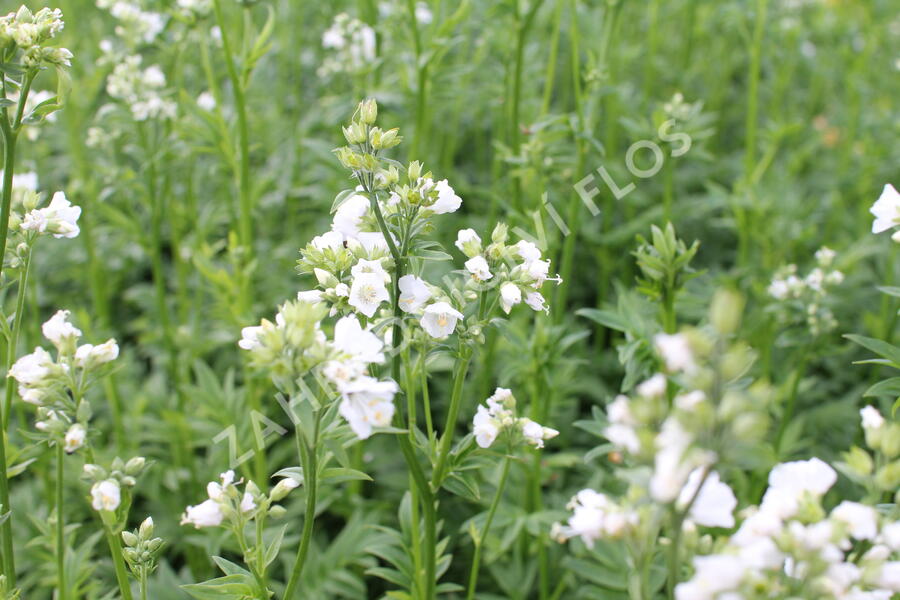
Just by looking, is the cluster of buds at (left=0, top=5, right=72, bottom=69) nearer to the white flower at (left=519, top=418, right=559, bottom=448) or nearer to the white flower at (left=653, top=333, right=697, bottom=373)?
the white flower at (left=519, top=418, right=559, bottom=448)

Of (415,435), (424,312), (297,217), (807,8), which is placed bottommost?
(415,435)

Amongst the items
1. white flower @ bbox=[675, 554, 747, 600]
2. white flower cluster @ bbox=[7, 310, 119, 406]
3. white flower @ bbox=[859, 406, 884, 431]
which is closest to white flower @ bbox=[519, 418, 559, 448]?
white flower @ bbox=[859, 406, 884, 431]

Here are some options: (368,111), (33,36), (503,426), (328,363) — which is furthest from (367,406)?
(33,36)

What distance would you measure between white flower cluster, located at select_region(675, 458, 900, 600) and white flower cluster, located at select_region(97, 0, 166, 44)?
12.0 ft

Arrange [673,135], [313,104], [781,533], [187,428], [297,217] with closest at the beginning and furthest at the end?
[781,533] < [673,135] < [187,428] < [297,217] < [313,104]

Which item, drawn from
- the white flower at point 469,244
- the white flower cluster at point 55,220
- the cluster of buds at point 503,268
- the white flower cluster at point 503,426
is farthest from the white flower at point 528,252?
the white flower cluster at point 55,220

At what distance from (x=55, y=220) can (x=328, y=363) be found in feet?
3.58

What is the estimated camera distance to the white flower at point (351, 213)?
210 centimetres

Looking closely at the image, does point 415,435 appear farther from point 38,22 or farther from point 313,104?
point 313,104

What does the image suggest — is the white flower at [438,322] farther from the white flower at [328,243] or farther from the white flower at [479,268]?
the white flower at [328,243]

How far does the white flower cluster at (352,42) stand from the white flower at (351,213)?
7.14 ft

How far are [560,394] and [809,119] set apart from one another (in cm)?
369

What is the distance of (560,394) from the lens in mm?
3762

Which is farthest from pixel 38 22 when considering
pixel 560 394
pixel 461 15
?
pixel 560 394
